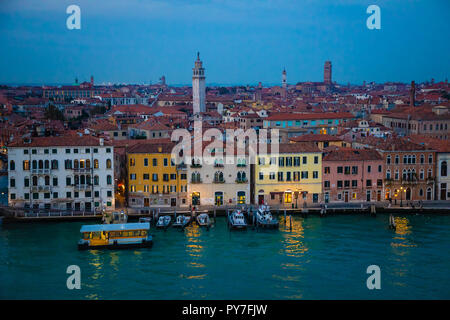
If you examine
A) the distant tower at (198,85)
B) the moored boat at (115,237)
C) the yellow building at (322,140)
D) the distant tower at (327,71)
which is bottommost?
the moored boat at (115,237)

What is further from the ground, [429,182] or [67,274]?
[429,182]

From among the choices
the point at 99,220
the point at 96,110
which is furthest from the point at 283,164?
the point at 96,110

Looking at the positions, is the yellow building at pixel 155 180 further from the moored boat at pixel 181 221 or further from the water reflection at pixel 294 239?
the water reflection at pixel 294 239

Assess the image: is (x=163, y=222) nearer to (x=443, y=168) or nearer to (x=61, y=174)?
(x=61, y=174)

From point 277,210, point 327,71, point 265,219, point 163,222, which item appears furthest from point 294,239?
point 327,71

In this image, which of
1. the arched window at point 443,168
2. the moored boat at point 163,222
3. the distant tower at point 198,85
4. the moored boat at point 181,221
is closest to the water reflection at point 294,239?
the moored boat at point 181,221

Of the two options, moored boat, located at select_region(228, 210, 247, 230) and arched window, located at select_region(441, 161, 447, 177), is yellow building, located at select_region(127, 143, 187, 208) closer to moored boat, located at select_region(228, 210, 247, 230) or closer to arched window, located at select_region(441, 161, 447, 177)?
moored boat, located at select_region(228, 210, 247, 230)

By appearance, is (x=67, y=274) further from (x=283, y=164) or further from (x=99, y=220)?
(x=283, y=164)

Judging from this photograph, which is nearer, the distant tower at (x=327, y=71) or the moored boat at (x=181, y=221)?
the moored boat at (x=181, y=221)
